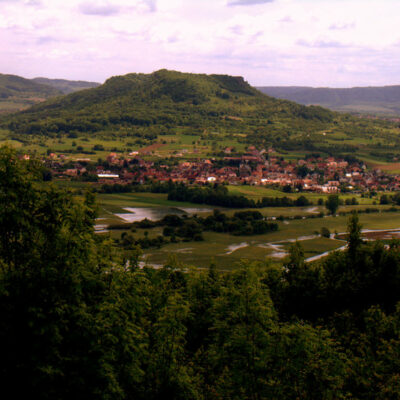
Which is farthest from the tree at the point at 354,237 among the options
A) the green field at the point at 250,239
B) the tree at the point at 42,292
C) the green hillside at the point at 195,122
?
the green hillside at the point at 195,122

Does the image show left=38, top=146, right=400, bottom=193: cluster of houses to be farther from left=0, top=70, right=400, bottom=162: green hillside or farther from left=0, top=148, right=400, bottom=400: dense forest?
left=0, top=148, right=400, bottom=400: dense forest

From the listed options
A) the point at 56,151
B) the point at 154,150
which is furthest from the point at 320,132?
the point at 56,151

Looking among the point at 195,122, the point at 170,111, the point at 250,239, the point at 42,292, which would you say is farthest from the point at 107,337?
the point at 170,111

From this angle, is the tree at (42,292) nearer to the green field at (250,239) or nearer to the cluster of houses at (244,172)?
the green field at (250,239)

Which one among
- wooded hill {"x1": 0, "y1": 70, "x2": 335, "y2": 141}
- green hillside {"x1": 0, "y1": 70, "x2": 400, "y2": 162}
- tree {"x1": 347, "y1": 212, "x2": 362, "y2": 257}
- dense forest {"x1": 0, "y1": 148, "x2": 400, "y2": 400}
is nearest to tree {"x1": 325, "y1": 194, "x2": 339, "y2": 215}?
tree {"x1": 347, "y1": 212, "x2": 362, "y2": 257}

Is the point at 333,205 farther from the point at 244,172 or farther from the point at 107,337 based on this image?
the point at 107,337

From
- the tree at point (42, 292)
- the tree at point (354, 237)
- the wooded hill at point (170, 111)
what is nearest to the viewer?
the tree at point (42, 292)
